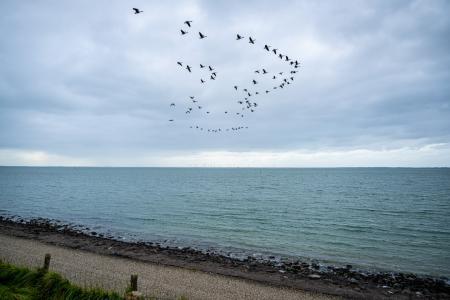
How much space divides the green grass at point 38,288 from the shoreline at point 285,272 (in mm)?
9454

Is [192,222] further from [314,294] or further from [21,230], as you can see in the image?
[314,294]

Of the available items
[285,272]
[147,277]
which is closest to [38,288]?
[147,277]

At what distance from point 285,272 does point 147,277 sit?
858 centimetres

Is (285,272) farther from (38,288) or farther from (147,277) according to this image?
(38,288)

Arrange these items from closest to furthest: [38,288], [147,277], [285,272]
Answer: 1. [38,288]
2. [147,277]
3. [285,272]

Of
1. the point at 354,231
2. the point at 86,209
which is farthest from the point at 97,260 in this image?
the point at 86,209

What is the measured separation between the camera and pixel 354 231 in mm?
34781

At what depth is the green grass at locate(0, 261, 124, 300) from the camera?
11.3 m

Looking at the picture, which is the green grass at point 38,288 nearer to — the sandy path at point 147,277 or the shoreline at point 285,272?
the sandy path at point 147,277

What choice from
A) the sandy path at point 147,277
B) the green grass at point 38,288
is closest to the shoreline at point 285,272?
the sandy path at point 147,277

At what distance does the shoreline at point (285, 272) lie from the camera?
17578mm

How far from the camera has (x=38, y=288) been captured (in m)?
11.9

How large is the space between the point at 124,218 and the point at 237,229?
55.9 feet

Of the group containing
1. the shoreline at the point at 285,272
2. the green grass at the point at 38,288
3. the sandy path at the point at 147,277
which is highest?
the green grass at the point at 38,288
